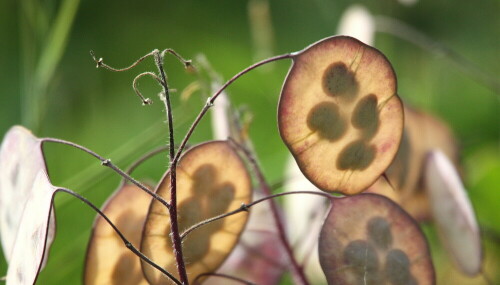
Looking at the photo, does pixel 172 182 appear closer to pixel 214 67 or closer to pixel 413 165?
pixel 413 165

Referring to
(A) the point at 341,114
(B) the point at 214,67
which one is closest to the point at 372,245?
(A) the point at 341,114

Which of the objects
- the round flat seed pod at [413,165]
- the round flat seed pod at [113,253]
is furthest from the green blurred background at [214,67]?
the round flat seed pod at [113,253]

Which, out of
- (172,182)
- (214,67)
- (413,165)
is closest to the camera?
(172,182)

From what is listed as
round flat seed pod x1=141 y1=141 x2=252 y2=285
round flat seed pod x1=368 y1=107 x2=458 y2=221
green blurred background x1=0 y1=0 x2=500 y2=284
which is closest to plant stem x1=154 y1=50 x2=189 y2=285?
round flat seed pod x1=141 y1=141 x2=252 y2=285

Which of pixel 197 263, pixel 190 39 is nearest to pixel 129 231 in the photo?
pixel 197 263

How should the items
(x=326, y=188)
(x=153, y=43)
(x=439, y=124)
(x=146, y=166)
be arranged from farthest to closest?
(x=153, y=43)
(x=146, y=166)
(x=439, y=124)
(x=326, y=188)

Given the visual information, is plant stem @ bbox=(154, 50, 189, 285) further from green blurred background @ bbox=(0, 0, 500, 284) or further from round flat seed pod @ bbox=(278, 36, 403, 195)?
green blurred background @ bbox=(0, 0, 500, 284)

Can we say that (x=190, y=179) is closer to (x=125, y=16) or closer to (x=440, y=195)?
(x=440, y=195)
